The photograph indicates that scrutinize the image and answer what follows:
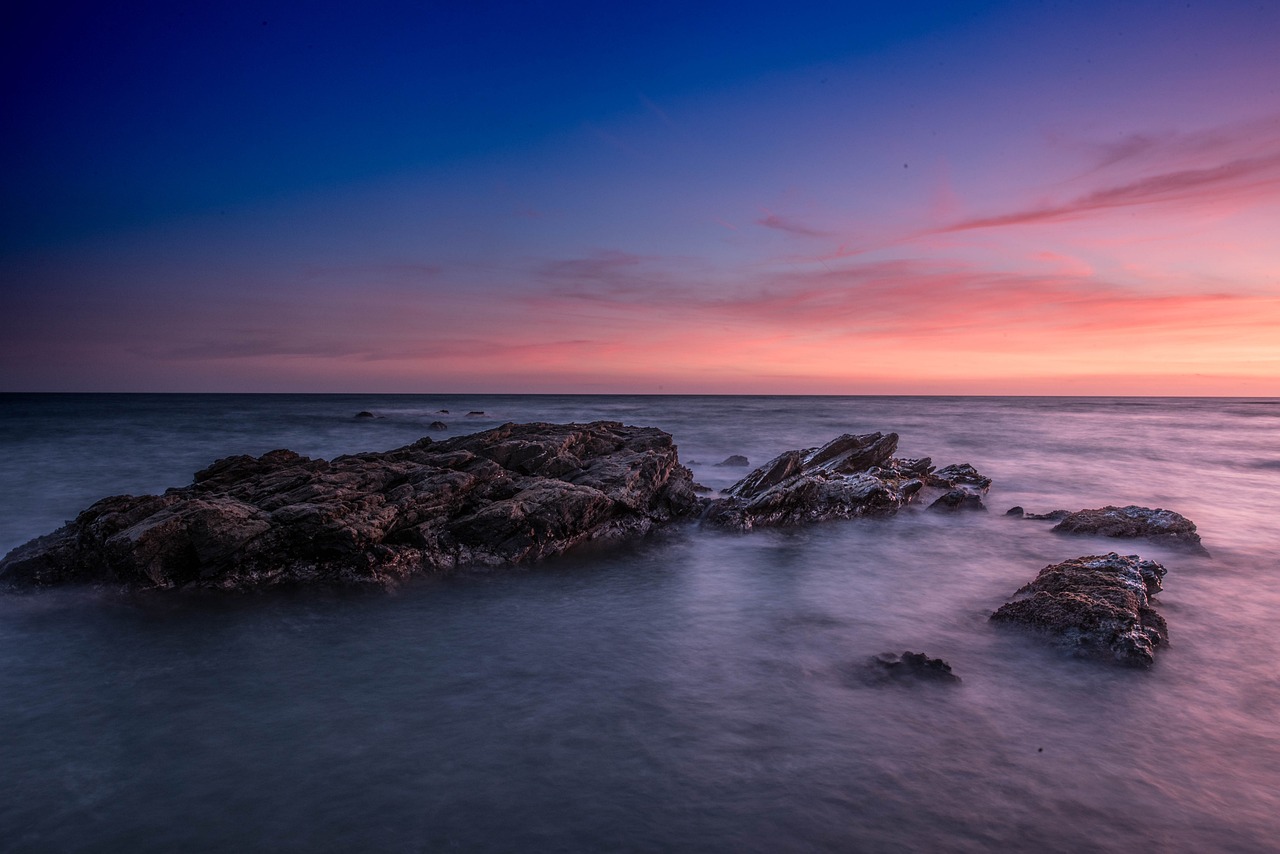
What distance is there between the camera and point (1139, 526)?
48.7 feet

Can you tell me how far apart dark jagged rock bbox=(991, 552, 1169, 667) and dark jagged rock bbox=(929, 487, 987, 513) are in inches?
289

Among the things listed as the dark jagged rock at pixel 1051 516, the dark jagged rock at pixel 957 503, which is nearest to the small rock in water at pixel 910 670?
the dark jagged rock at pixel 957 503

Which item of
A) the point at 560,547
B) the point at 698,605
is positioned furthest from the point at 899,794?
the point at 560,547

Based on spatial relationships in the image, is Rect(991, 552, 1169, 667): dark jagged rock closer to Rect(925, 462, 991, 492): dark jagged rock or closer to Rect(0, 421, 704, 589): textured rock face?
Rect(0, 421, 704, 589): textured rock face

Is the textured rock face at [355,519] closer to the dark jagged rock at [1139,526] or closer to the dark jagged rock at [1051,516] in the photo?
the dark jagged rock at [1051,516]

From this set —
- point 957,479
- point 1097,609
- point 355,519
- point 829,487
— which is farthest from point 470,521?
point 957,479

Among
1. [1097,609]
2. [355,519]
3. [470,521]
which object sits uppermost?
[355,519]

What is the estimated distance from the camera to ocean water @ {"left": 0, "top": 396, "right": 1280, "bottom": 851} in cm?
558

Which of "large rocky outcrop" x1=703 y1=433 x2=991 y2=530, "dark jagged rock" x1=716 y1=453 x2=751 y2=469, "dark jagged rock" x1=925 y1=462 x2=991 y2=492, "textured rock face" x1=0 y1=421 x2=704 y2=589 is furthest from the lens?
"dark jagged rock" x1=716 y1=453 x2=751 y2=469

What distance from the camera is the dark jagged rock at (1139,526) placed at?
1450cm

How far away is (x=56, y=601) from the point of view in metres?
10.2

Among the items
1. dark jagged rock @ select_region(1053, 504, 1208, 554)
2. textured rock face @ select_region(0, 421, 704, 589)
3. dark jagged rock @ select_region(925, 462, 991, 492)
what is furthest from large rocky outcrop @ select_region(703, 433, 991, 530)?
dark jagged rock @ select_region(1053, 504, 1208, 554)

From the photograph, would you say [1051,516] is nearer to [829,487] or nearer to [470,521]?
[829,487]

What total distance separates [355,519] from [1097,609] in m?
11.6
